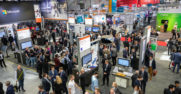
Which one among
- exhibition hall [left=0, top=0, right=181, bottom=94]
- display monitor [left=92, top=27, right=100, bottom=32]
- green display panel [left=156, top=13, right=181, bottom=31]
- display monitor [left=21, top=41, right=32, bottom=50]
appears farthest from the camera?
green display panel [left=156, top=13, right=181, bottom=31]

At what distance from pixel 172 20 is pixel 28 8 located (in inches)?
844

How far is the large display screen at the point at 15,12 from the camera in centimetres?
2106

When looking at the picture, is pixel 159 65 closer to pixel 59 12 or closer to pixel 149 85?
pixel 149 85

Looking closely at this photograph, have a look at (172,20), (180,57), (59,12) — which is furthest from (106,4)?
(180,57)

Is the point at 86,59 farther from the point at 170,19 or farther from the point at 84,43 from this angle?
the point at 170,19

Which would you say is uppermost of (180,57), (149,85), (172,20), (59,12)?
(59,12)

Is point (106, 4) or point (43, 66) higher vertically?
point (106, 4)

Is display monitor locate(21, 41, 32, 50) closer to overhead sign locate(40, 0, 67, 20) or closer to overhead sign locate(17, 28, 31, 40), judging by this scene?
overhead sign locate(17, 28, 31, 40)

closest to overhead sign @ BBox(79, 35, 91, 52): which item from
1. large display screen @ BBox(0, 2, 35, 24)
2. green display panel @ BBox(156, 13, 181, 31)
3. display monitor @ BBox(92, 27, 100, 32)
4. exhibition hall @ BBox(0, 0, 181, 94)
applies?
exhibition hall @ BBox(0, 0, 181, 94)

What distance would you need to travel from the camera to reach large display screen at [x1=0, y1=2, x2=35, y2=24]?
69.1ft

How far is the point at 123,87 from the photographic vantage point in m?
6.89

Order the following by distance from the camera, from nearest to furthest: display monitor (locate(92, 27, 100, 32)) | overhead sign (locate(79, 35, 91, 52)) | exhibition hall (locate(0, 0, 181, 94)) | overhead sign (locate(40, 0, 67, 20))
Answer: exhibition hall (locate(0, 0, 181, 94)), overhead sign (locate(79, 35, 91, 52)), display monitor (locate(92, 27, 100, 32)), overhead sign (locate(40, 0, 67, 20))

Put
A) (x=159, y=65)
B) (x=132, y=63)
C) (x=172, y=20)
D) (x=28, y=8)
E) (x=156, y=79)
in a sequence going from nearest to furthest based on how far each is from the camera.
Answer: (x=156, y=79), (x=132, y=63), (x=159, y=65), (x=172, y=20), (x=28, y=8)

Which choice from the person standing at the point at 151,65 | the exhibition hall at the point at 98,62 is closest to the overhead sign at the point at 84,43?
the exhibition hall at the point at 98,62
